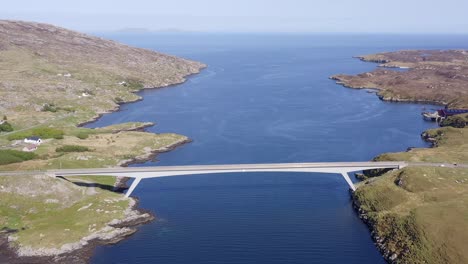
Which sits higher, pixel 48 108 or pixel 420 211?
pixel 420 211

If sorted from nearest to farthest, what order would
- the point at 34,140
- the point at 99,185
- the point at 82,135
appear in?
1. the point at 99,185
2. the point at 34,140
3. the point at 82,135

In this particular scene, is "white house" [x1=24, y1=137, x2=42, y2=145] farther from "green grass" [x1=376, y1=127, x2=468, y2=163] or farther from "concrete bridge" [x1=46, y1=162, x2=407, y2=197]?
"green grass" [x1=376, y1=127, x2=468, y2=163]

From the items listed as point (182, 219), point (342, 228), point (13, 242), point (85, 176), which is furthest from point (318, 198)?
point (13, 242)

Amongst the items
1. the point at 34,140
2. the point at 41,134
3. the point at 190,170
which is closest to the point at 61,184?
the point at 190,170

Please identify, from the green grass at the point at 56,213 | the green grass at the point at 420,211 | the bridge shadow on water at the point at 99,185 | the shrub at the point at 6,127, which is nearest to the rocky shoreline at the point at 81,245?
the green grass at the point at 56,213

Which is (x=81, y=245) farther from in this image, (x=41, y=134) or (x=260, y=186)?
(x=41, y=134)

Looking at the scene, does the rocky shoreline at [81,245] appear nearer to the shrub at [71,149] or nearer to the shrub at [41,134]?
the shrub at [71,149]
